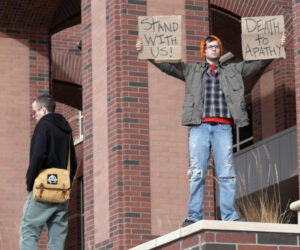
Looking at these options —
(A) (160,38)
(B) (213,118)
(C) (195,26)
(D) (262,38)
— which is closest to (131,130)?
(C) (195,26)

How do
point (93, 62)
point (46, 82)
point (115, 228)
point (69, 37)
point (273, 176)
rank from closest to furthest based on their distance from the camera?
point (115, 228) < point (93, 62) < point (273, 176) < point (46, 82) < point (69, 37)

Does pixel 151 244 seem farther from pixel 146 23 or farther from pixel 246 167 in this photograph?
pixel 246 167

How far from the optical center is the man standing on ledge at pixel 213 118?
362 inches

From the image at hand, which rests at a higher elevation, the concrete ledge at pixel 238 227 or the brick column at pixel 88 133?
the brick column at pixel 88 133

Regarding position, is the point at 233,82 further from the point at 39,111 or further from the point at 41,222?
the point at 41,222

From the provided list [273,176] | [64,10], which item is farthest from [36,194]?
[64,10]

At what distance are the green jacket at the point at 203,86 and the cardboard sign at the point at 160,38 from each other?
12cm

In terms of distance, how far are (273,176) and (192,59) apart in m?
4.36

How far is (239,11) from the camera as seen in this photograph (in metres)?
19.3

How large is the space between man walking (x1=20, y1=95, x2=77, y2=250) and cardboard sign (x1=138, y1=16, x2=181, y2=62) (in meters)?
1.08

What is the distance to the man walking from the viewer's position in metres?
9.23

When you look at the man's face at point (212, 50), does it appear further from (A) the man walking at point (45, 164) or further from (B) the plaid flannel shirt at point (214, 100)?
(A) the man walking at point (45, 164)

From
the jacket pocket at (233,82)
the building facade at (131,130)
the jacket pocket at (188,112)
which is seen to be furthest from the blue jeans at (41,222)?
the building facade at (131,130)

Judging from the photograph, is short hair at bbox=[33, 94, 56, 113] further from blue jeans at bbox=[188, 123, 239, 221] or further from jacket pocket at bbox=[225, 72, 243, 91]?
jacket pocket at bbox=[225, 72, 243, 91]
